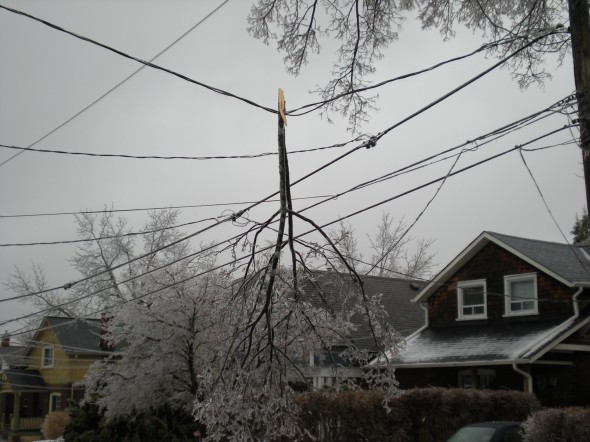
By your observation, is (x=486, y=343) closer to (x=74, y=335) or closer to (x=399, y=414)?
(x=399, y=414)

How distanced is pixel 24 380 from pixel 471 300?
31363 mm

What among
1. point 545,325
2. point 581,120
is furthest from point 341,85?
point 545,325

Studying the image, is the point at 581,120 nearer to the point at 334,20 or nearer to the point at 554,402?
the point at 334,20

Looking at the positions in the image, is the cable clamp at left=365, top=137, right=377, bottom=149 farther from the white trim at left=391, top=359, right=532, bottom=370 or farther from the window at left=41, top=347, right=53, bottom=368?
the window at left=41, top=347, right=53, bottom=368

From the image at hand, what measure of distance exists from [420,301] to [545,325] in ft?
16.3

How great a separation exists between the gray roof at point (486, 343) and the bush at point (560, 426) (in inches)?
285

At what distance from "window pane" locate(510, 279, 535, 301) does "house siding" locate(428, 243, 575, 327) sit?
32 centimetres

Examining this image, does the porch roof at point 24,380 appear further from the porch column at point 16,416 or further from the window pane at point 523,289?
the window pane at point 523,289

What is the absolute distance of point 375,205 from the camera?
10195 millimetres

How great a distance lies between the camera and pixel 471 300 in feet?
78.2

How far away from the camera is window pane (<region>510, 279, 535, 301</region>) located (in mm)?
22156

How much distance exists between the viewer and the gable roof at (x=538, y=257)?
69.7ft

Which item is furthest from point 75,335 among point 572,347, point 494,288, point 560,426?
point 560,426

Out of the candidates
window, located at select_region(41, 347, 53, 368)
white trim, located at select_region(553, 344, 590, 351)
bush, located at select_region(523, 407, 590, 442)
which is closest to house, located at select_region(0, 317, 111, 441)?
window, located at select_region(41, 347, 53, 368)
